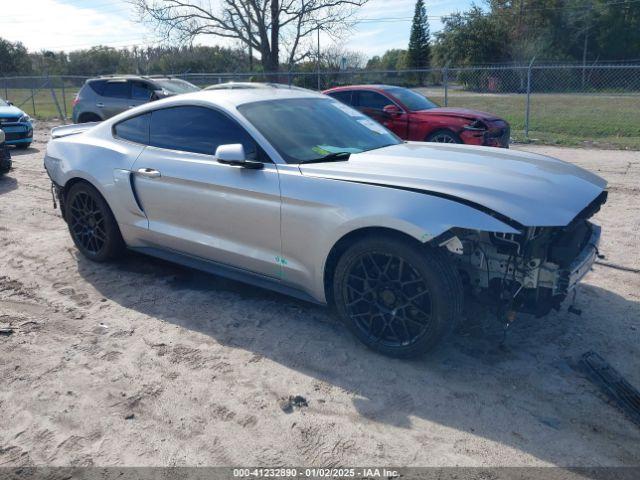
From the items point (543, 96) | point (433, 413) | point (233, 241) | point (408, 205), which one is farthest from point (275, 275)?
point (543, 96)

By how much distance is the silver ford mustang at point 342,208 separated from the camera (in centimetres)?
329

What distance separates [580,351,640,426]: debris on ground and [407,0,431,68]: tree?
5550cm

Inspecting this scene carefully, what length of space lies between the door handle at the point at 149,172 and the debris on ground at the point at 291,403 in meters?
2.22

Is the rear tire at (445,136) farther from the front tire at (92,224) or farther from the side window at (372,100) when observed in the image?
the front tire at (92,224)

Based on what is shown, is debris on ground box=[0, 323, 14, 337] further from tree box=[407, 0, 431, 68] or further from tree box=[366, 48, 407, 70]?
tree box=[366, 48, 407, 70]


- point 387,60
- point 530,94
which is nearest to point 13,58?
point 387,60

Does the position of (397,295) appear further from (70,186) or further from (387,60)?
(387,60)

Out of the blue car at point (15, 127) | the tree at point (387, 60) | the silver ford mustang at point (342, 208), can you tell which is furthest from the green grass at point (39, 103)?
the tree at point (387, 60)

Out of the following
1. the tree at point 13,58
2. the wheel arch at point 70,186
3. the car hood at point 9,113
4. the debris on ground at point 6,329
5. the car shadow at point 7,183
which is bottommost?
the debris on ground at point 6,329

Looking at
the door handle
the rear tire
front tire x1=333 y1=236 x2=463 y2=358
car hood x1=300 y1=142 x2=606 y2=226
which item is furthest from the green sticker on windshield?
the rear tire

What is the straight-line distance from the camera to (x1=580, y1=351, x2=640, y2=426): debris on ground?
309 centimetres

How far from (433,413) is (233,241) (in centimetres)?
192

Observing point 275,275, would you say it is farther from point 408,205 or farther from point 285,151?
point 408,205

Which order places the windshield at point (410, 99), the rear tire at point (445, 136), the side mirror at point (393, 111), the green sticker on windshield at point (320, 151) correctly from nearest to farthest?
the green sticker on windshield at point (320, 151)
the rear tire at point (445, 136)
the side mirror at point (393, 111)
the windshield at point (410, 99)
